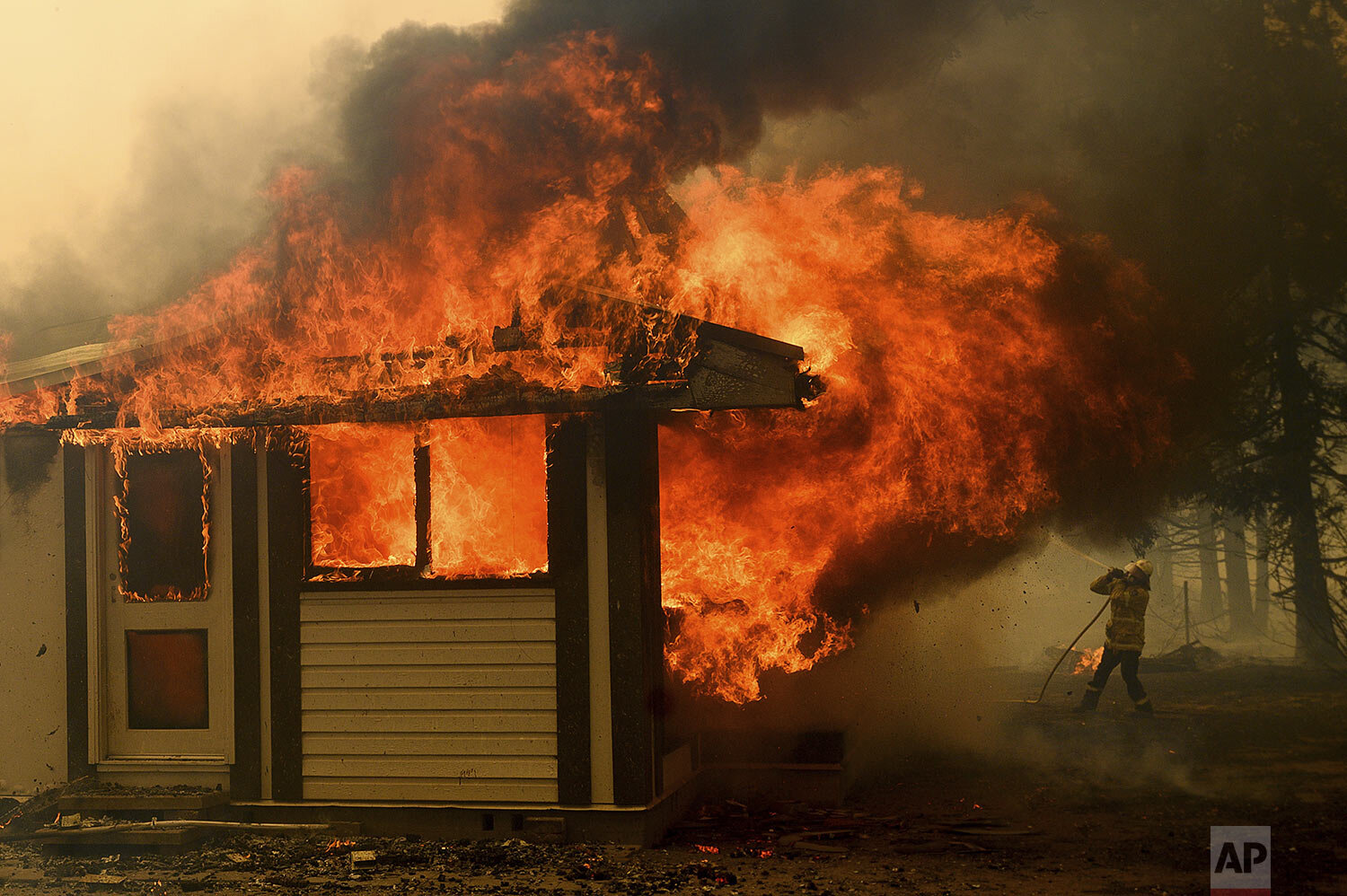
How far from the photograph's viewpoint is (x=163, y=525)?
336 inches

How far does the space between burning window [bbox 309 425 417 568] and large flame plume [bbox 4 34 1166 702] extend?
43 centimetres

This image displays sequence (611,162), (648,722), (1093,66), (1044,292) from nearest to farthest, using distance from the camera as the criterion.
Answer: (648,722)
(611,162)
(1044,292)
(1093,66)

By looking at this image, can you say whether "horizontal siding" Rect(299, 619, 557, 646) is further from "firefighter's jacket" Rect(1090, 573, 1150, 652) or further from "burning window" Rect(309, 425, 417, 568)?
"firefighter's jacket" Rect(1090, 573, 1150, 652)

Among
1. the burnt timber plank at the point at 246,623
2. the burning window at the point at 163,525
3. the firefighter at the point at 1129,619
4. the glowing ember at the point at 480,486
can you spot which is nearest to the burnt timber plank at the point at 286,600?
the burnt timber plank at the point at 246,623

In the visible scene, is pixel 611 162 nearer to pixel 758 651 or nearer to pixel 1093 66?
pixel 758 651

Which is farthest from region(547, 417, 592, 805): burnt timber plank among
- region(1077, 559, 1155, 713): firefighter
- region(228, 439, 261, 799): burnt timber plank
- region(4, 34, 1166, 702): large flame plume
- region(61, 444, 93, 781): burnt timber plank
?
region(1077, 559, 1155, 713): firefighter

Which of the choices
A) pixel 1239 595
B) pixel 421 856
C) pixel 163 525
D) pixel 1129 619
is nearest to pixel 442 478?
pixel 163 525

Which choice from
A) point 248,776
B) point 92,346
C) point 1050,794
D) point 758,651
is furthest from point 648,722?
point 92,346

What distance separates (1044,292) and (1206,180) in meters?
6.52

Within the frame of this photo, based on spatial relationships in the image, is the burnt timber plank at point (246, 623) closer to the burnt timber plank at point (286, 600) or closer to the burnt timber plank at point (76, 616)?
the burnt timber plank at point (286, 600)

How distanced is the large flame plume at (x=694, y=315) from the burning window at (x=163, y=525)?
1.59 feet

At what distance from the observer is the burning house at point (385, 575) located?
7746 mm

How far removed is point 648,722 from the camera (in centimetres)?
775

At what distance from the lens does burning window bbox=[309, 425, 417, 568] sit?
838cm
